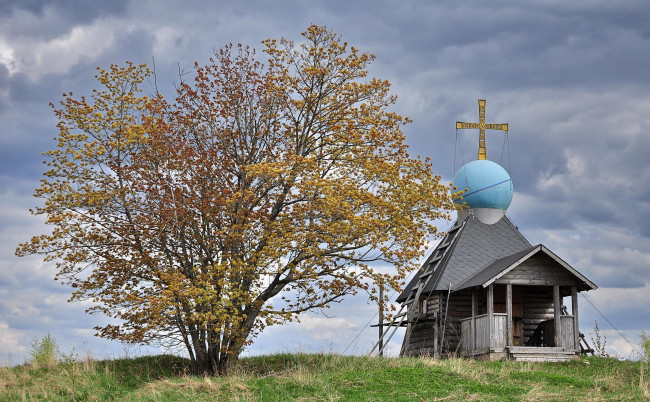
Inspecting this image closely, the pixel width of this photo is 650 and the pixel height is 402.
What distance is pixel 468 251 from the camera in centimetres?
3105

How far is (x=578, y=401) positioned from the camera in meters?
16.4

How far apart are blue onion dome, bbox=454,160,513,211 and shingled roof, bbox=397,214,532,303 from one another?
2.60 ft

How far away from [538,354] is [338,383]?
38.8 feet

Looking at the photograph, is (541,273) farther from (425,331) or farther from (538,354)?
(425,331)

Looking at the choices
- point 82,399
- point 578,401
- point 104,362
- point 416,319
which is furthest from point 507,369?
point 104,362

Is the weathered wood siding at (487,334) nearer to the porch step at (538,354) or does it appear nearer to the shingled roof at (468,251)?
the porch step at (538,354)

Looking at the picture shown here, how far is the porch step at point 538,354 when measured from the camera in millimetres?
26188

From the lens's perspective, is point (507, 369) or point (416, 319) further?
point (416, 319)

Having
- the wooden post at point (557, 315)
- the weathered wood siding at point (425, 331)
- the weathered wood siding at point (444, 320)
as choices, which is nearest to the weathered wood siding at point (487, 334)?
the weathered wood siding at point (444, 320)

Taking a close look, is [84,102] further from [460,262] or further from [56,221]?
[460,262]

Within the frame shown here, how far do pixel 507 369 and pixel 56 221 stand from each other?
14.6 metres

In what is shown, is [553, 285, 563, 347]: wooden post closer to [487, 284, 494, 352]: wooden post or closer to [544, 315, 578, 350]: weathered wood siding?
[544, 315, 578, 350]: weathered wood siding

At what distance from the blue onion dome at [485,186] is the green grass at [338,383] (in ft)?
33.6

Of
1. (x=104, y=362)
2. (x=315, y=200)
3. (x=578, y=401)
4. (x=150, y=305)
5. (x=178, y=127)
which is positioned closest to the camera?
(x=578, y=401)
